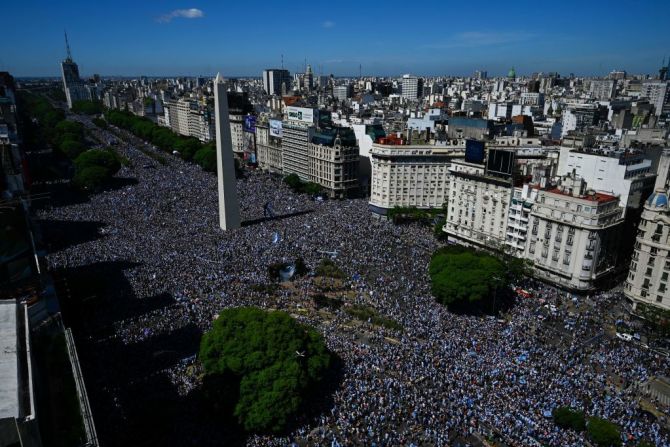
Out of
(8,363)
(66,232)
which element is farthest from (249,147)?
(8,363)

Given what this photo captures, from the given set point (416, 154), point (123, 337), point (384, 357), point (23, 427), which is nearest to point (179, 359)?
point (123, 337)

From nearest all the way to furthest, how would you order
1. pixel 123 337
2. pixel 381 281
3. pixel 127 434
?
1. pixel 127 434
2. pixel 123 337
3. pixel 381 281

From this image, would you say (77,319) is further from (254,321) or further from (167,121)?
(167,121)

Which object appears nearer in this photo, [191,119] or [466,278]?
[466,278]

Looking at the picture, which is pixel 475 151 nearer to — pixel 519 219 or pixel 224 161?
pixel 519 219

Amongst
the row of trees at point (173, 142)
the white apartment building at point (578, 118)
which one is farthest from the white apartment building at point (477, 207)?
the white apartment building at point (578, 118)

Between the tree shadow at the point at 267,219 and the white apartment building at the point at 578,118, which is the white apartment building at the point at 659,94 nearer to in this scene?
the white apartment building at the point at 578,118
